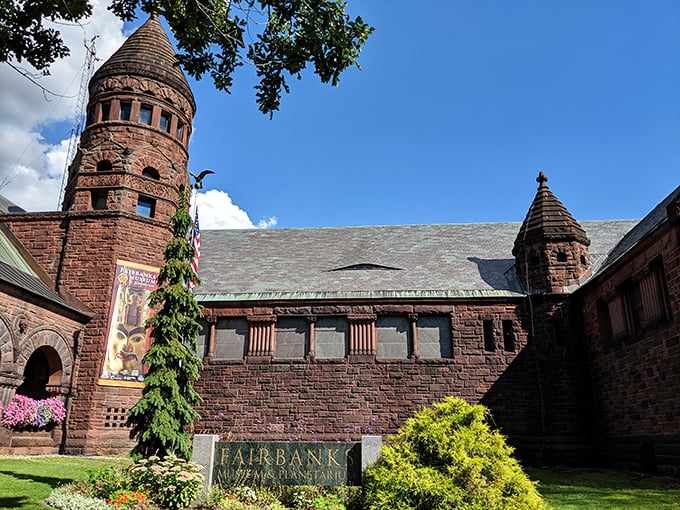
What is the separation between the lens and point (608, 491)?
10969 millimetres

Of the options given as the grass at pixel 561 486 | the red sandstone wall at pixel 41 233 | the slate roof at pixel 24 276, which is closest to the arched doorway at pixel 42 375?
the slate roof at pixel 24 276

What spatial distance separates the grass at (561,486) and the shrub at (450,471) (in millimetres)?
2499

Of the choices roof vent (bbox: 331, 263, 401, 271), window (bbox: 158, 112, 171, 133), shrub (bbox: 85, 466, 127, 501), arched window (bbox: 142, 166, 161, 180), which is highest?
window (bbox: 158, 112, 171, 133)

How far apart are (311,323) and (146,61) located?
1344cm

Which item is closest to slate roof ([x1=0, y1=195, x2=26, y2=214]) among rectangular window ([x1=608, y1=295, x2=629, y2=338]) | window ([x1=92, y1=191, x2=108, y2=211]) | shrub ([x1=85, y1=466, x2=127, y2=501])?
window ([x1=92, y1=191, x2=108, y2=211])

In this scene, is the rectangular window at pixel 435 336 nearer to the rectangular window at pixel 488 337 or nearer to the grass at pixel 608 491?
the rectangular window at pixel 488 337

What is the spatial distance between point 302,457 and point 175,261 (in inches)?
233

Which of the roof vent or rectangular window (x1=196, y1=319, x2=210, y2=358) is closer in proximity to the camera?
rectangular window (x1=196, y1=319, x2=210, y2=358)

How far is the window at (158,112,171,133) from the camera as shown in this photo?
22.6 meters

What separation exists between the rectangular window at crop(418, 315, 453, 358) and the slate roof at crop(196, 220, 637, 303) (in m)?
0.91

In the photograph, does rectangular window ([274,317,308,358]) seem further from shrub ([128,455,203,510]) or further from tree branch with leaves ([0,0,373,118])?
tree branch with leaves ([0,0,373,118])

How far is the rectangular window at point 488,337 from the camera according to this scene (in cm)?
1880

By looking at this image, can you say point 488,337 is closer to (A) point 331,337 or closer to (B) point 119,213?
(A) point 331,337

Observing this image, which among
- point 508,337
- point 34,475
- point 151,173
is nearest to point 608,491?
point 508,337
